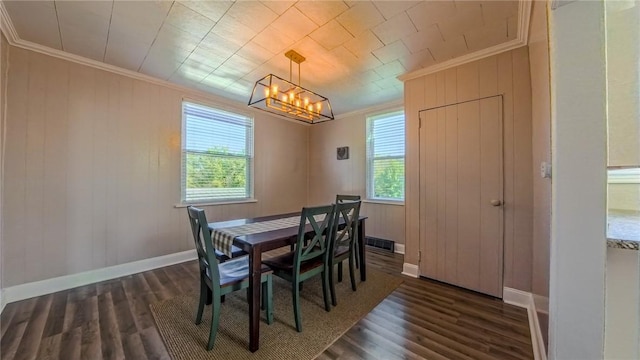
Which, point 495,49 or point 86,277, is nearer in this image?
point 495,49

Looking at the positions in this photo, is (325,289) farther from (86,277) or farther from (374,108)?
(374,108)

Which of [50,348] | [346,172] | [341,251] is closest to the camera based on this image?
[50,348]

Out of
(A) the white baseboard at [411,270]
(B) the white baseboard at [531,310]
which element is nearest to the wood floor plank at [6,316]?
(A) the white baseboard at [411,270]

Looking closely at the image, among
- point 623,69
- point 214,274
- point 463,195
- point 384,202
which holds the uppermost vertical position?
point 623,69

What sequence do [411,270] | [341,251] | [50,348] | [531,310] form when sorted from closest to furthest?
[50,348] → [531,310] → [341,251] → [411,270]

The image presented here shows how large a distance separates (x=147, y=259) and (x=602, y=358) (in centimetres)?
385

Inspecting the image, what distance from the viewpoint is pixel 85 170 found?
2590mm

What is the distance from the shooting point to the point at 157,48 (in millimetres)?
2340

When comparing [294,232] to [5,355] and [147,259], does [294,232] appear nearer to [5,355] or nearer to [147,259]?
[5,355]

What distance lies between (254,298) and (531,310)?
2294 millimetres

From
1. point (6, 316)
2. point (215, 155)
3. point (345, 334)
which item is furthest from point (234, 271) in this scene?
point (215, 155)

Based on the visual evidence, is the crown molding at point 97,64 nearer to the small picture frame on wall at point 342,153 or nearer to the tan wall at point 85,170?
the tan wall at point 85,170

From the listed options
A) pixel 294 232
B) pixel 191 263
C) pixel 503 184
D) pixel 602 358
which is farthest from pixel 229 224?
pixel 503 184

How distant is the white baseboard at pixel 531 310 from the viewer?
4.93 feet
